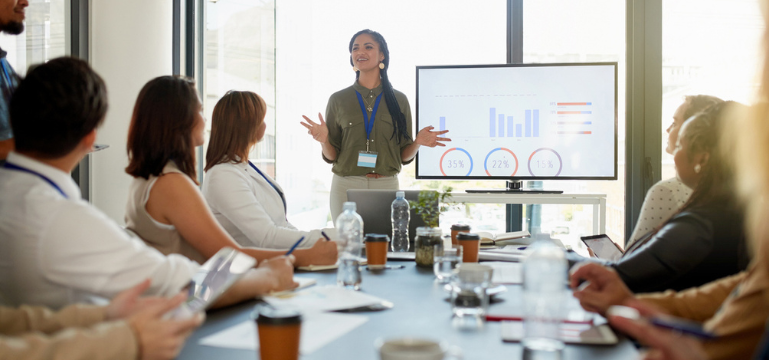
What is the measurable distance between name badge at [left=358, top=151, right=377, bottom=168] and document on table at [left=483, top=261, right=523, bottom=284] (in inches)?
72.4

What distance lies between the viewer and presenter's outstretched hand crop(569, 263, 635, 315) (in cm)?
123

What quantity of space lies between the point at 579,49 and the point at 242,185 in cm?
310

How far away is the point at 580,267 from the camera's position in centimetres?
138

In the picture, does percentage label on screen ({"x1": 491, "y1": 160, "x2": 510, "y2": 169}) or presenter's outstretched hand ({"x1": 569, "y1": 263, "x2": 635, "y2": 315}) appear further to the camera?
percentage label on screen ({"x1": 491, "y1": 160, "x2": 510, "y2": 169})

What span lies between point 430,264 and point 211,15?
3.62m

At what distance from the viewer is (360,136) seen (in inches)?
151

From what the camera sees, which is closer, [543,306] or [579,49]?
[543,306]

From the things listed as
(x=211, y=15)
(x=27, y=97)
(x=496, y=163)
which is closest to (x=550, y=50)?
(x=496, y=163)

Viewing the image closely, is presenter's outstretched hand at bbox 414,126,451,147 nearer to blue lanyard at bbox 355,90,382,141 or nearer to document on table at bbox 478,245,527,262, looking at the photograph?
blue lanyard at bbox 355,90,382,141

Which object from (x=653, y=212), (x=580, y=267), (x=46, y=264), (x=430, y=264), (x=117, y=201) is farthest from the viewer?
(x=117, y=201)

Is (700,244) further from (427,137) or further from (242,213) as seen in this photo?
(427,137)

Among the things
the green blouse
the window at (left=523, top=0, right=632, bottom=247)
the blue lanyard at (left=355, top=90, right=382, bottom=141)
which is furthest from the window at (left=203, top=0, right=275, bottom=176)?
the window at (left=523, top=0, right=632, bottom=247)

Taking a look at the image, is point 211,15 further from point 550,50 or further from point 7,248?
point 7,248

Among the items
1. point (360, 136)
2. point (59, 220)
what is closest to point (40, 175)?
point (59, 220)
